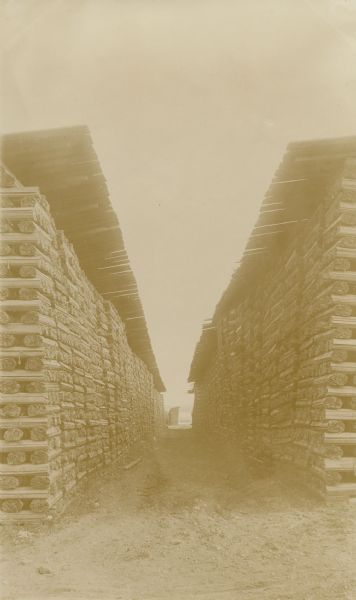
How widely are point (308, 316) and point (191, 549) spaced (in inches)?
142

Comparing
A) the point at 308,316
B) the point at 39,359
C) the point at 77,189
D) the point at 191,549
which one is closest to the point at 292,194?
the point at 308,316

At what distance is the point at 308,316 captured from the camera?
7.38 metres

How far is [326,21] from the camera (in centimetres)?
578

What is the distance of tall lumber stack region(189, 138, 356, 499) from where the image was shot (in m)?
6.13

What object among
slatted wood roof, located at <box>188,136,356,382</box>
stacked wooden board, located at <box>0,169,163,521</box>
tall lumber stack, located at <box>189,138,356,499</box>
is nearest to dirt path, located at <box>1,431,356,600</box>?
stacked wooden board, located at <box>0,169,163,521</box>

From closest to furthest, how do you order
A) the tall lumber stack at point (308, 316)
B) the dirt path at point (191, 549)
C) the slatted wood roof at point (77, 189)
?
the dirt path at point (191, 549) < the slatted wood roof at point (77, 189) < the tall lumber stack at point (308, 316)

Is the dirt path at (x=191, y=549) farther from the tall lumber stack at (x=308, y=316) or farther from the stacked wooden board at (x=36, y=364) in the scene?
the tall lumber stack at (x=308, y=316)

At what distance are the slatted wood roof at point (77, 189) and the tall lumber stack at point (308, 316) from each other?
235 cm

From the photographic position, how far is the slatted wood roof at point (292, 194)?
6.27 meters

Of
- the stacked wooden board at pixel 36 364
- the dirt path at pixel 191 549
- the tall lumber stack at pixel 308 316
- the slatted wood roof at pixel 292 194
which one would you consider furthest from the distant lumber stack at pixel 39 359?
the tall lumber stack at pixel 308 316

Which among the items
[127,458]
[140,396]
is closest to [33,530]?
[127,458]

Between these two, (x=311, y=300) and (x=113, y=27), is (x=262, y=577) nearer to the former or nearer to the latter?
(x=311, y=300)

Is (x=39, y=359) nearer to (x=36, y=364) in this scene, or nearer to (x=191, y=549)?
(x=36, y=364)

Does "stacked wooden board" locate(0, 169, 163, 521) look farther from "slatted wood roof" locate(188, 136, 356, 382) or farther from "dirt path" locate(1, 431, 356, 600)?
"slatted wood roof" locate(188, 136, 356, 382)
